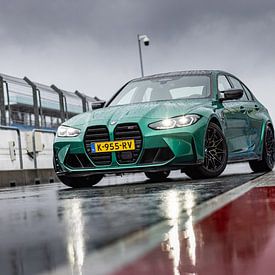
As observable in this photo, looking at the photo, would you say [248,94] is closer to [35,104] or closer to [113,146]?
[113,146]

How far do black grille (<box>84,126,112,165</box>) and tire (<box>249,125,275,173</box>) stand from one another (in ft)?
9.67

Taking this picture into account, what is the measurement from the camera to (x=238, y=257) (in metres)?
1.56

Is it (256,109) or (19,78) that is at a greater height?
(19,78)

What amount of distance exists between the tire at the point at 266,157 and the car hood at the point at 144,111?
189cm

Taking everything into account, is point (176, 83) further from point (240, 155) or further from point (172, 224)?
point (172, 224)

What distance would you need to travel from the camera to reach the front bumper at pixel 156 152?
599cm

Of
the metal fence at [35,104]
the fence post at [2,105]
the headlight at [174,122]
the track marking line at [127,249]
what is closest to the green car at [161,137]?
the headlight at [174,122]

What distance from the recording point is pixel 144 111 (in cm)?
629

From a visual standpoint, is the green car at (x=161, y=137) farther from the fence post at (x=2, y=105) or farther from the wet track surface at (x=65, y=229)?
the fence post at (x=2, y=105)

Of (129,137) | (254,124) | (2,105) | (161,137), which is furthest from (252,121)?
(2,105)

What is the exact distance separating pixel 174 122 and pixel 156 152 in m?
0.39

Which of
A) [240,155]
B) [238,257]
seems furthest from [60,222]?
[240,155]

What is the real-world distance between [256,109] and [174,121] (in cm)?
249

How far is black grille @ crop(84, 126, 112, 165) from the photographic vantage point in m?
6.16
